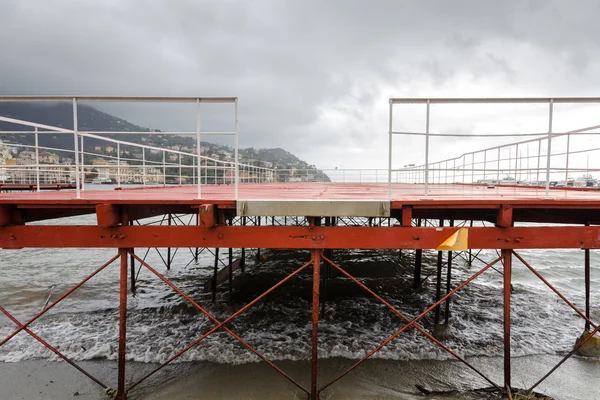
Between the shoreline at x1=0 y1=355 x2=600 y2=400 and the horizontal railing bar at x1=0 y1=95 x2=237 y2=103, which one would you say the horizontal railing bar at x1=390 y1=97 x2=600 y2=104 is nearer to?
the horizontal railing bar at x1=0 y1=95 x2=237 y2=103

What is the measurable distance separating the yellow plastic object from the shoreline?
278cm

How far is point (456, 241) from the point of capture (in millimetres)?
4207

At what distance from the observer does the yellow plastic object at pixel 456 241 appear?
4.19 meters

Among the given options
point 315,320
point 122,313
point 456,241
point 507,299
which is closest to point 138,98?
point 122,313

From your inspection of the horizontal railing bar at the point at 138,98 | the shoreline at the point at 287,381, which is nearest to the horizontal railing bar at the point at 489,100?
the horizontal railing bar at the point at 138,98

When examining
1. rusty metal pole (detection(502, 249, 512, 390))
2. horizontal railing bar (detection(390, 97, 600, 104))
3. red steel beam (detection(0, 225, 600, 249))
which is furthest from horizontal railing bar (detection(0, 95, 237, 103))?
rusty metal pole (detection(502, 249, 512, 390))

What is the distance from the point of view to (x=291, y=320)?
27.1 ft

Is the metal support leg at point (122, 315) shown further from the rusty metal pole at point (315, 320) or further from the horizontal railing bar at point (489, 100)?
the horizontal railing bar at point (489, 100)

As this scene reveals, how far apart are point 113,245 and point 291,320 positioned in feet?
17.2

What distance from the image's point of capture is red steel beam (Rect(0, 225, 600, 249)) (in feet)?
13.9

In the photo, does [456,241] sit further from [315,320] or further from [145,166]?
[145,166]

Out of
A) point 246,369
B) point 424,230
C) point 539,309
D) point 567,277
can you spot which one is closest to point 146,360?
point 246,369

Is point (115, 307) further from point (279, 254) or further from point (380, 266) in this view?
point (380, 266)

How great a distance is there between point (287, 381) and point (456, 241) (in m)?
3.74
